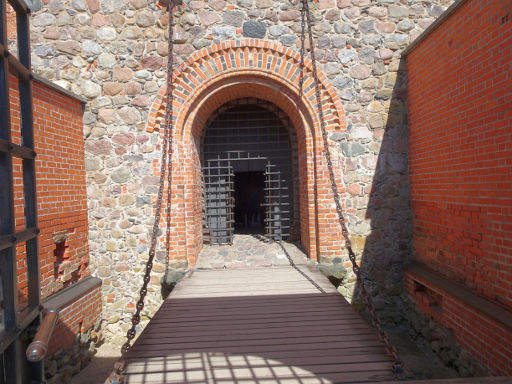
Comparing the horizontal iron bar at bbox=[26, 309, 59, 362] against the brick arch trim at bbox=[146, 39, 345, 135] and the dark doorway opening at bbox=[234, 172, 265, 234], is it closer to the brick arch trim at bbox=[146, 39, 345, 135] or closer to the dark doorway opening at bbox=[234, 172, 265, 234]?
the brick arch trim at bbox=[146, 39, 345, 135]

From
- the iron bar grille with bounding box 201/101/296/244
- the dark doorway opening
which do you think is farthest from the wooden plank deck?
the dark doorway opening

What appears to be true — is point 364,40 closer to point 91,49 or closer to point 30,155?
point 91,49

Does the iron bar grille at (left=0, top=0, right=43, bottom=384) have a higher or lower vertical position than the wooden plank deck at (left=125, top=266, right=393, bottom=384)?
higher

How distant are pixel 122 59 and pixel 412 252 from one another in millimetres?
4859

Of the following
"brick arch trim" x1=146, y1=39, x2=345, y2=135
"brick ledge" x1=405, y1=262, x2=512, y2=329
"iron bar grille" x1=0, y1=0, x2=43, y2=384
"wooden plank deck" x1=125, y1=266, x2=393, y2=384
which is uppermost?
"brick arch trim" x1=146, y1=39, x2=345, y2=135

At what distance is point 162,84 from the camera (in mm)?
4918

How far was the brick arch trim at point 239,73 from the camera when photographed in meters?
4.90

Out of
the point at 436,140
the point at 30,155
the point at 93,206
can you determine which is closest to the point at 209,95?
the point at 93,206

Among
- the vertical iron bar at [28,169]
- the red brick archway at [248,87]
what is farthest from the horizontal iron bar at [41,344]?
the red brick archway at [248,87]

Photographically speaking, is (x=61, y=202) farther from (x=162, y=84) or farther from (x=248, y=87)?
(x=248, y=87)

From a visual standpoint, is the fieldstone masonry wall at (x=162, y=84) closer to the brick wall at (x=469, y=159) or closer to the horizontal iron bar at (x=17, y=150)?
the brick wall at (x=469, y=159)

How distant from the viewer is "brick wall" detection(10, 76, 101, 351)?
13.1 ft

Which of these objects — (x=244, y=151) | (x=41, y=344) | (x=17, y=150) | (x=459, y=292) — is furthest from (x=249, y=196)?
(x=41, y=344)

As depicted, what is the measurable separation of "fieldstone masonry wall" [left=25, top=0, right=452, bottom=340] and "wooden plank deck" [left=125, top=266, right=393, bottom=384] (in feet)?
4.33
